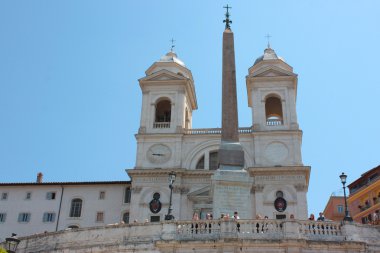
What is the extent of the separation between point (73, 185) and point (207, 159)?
13.7 meters

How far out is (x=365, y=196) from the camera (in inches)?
2346

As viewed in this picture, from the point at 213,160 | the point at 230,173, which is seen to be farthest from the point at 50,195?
the point at 230,173

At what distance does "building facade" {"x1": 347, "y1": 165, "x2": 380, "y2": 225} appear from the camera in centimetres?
5694

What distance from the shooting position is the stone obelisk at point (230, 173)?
24.4m

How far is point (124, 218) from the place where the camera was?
5034cm

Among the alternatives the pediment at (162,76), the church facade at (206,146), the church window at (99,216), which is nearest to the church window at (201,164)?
the church facade at (206,146)

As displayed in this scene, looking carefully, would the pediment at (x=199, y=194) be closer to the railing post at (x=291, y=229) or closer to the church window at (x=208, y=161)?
the church window at (x=208, y=161)

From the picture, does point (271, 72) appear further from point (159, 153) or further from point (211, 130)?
point (159, 153)

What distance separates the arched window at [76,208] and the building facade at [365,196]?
29566mm

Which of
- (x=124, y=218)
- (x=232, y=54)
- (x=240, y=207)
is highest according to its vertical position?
(x=232, y=54)

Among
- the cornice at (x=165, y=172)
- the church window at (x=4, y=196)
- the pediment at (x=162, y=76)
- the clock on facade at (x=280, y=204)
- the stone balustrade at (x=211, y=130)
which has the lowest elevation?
the clock on facade at (x=280, y=204)

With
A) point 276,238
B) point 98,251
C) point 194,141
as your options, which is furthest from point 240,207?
point 194,141

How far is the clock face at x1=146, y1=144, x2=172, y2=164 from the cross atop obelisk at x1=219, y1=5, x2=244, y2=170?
19959 mm

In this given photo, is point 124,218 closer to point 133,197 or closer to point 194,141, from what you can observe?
point 133,197
